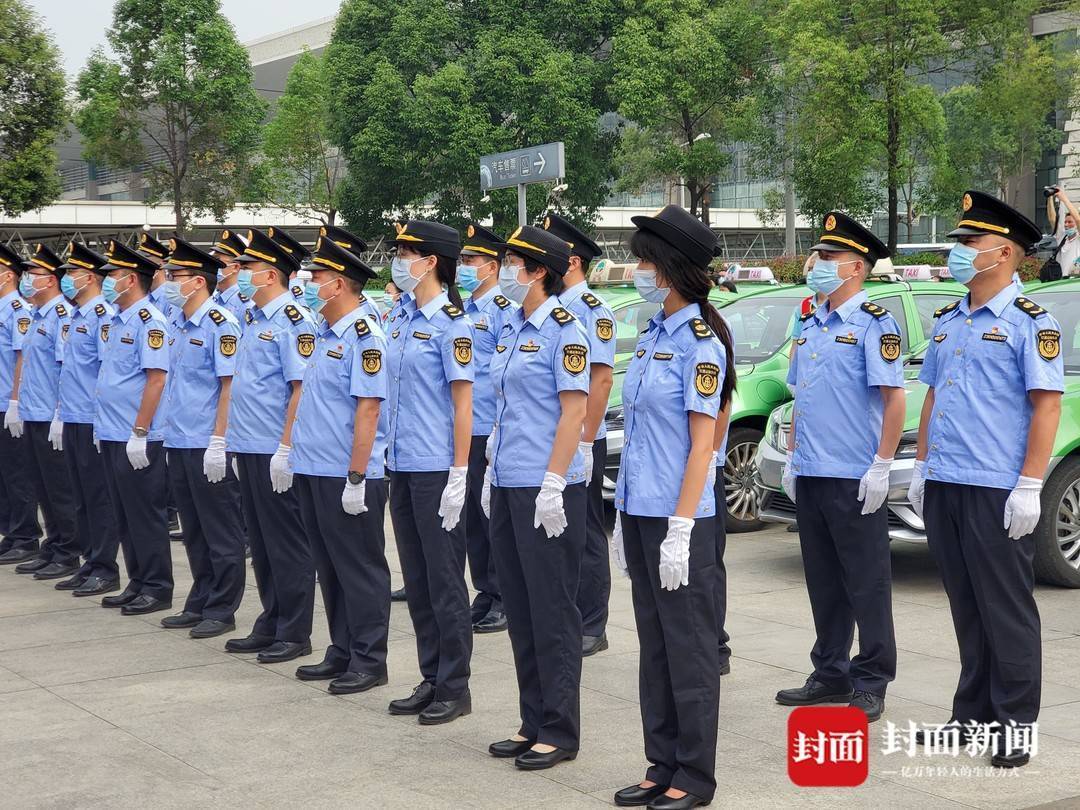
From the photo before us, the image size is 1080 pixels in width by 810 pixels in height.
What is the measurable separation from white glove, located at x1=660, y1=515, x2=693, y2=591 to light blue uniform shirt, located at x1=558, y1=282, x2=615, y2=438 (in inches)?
77.7

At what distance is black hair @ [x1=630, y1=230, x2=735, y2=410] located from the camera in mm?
4879

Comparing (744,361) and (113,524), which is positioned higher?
(744,361)

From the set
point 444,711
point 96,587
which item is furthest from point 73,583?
point 444,711

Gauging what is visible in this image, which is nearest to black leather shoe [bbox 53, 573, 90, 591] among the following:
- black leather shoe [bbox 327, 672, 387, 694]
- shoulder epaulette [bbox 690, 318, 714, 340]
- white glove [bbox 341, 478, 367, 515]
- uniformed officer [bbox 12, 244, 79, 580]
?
uniformed officer [bbox 12, 244, 79, 580]

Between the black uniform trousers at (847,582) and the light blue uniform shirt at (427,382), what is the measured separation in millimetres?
1616

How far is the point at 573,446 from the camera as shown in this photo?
5.32 meters

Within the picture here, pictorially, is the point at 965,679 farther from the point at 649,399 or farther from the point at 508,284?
the point at 508,284

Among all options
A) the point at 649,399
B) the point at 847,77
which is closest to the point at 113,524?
the point at 649,399

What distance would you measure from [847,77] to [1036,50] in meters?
6.68

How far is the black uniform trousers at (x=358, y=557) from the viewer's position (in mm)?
6637

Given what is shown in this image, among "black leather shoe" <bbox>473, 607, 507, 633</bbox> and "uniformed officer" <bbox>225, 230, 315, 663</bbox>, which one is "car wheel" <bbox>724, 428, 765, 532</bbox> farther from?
"uniformed officer" <bbox>225, 230, 315, 663</bbox>

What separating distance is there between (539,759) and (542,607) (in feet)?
1.88

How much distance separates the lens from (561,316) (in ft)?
18.0

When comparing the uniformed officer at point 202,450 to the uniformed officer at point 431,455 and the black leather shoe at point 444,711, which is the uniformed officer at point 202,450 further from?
the black leather shoe at point 444,711
